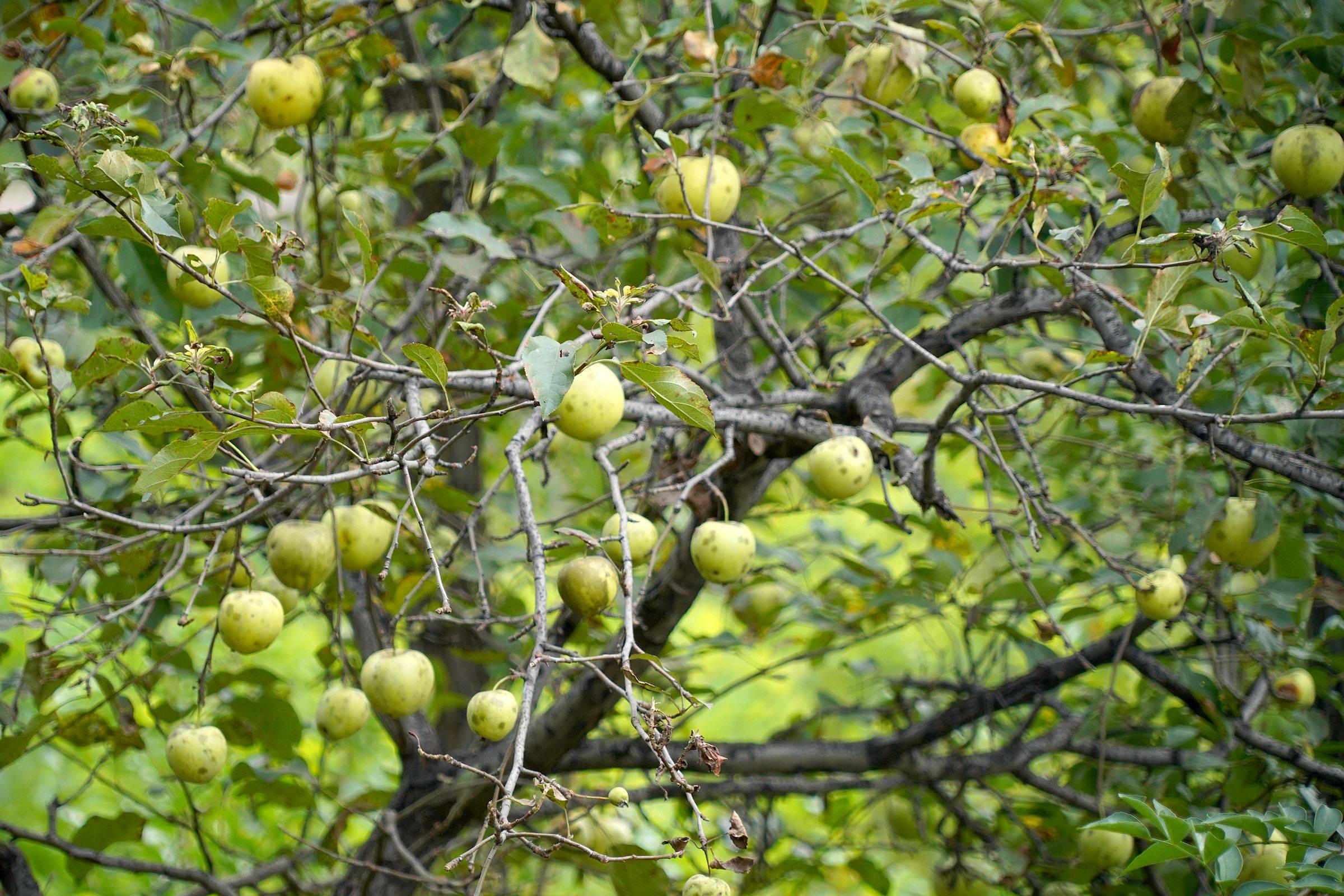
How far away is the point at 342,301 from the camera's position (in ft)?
6.61

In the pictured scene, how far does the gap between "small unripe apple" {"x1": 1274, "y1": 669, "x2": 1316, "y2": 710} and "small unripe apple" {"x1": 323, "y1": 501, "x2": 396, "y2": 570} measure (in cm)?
168

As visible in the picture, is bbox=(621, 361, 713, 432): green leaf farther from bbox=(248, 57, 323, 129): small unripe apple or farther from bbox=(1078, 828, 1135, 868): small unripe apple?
bbox=(1078, 828, 1135, 868): small unripe apple

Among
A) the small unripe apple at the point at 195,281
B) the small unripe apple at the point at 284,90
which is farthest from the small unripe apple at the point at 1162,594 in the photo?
the small unripe apple at the point at 284,90

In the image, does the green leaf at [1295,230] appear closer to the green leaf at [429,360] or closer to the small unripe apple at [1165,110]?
the small unripe apple at [1165,110]

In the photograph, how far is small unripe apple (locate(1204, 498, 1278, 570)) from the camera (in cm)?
175

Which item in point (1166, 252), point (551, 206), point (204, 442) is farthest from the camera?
point (551, 206)

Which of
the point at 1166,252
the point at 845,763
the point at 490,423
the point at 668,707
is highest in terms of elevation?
the point at 1166,252

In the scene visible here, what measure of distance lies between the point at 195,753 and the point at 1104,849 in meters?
1.72

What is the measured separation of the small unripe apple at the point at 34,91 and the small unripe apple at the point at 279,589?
0.92 metres

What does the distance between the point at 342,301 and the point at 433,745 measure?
3.07 feet

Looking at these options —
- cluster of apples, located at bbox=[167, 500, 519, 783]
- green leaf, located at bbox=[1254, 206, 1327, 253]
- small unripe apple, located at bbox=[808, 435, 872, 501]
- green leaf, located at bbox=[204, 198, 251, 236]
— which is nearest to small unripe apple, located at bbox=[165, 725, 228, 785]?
cluster of apples, located at bbox=[167, 500, 519, 783]

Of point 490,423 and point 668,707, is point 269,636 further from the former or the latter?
point 668,707

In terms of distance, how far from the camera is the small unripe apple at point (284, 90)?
5.80 feet

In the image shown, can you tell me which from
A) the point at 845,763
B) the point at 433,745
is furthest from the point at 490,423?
the point at 845,763
